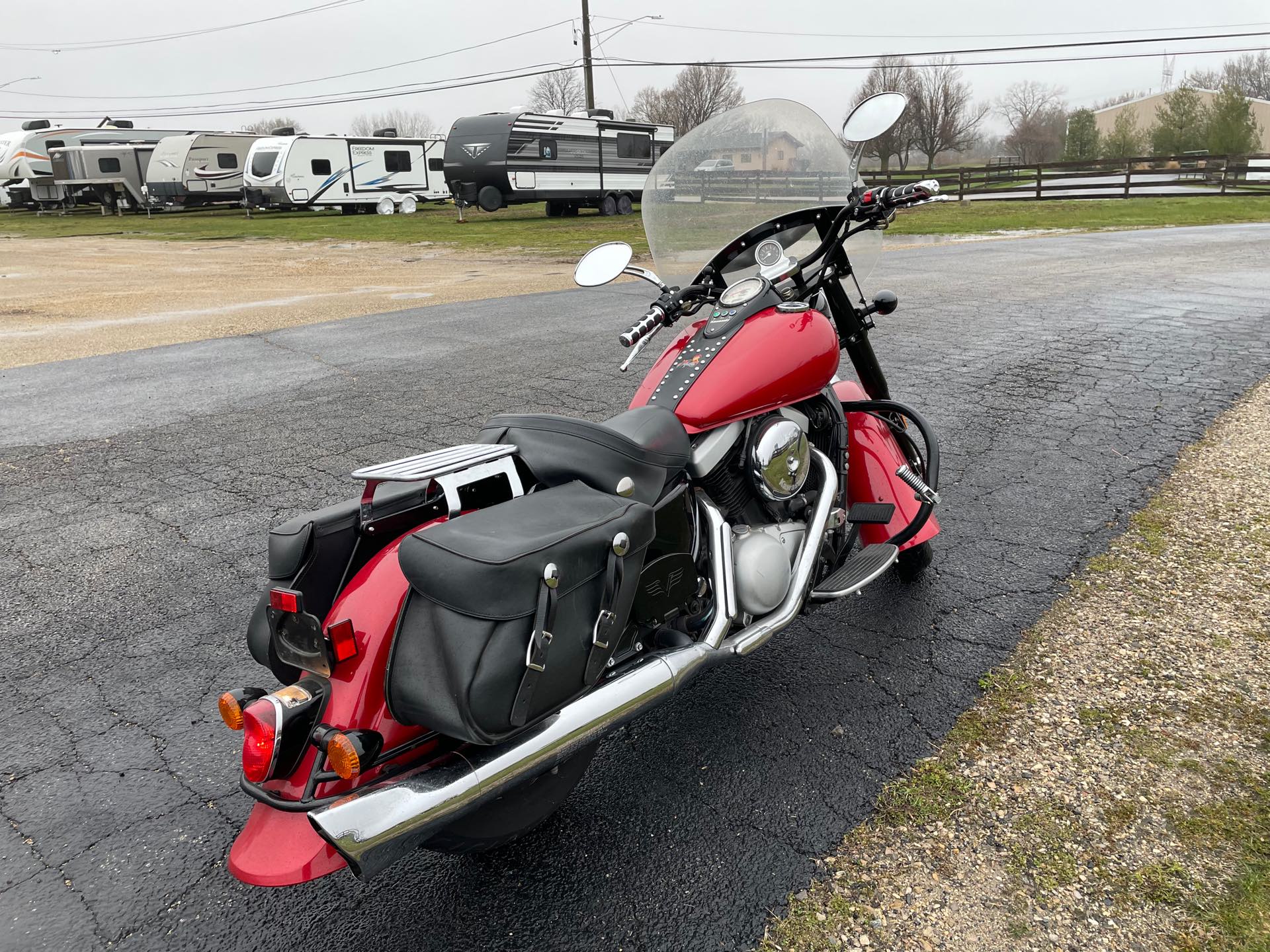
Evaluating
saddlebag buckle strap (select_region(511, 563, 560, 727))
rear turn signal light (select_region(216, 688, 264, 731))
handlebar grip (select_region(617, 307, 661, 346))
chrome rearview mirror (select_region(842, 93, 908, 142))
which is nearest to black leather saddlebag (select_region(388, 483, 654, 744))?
saddlebag buckle strap (select_region(511, 563, 560, 727))

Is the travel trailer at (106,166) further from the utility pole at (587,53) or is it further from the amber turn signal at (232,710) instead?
the amber turn signal at (232,710)

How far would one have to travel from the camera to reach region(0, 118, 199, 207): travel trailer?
37.7 meters

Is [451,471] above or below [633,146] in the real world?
below

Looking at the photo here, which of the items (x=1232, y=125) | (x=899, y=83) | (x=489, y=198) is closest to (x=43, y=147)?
(x=489, y=198)

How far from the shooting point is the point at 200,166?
3381 cm

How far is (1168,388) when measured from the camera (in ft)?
20.7

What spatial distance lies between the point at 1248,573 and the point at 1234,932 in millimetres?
2138

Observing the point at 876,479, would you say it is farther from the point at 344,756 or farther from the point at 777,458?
the point at 344,756

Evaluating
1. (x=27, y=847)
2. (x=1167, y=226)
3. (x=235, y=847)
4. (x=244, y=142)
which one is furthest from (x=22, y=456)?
(x=244, y=142)

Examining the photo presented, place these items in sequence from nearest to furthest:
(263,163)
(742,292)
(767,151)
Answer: (742,292)
(767,151)
(263,163)

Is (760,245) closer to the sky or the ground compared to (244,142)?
closer to the ground

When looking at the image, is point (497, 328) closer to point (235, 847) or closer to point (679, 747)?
point (679, 747)

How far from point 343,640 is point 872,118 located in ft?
7.89

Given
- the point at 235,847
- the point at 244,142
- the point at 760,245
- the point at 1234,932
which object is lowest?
the point at 1234,932
